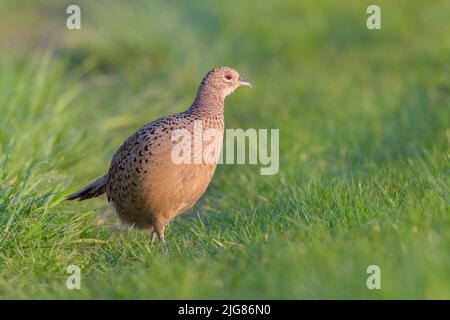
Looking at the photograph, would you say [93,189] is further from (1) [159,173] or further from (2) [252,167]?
(2) [252,167]

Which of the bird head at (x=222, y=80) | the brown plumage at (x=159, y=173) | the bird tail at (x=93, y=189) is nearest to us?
the brown plumage at (x=159, y=173)

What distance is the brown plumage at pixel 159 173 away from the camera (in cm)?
503

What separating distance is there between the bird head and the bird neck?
Result: 38mm

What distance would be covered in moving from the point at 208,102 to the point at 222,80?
0.30 meters

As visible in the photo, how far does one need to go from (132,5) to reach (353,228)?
7674 mm

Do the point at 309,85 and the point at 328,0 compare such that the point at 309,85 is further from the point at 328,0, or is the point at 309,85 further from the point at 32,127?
the point at 32,127

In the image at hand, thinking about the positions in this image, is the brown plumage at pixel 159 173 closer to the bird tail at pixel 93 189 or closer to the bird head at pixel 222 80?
the bird head at pixel 222 80

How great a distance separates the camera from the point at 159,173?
5031 mm

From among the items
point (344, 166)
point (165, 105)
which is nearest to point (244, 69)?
point (165, 105)

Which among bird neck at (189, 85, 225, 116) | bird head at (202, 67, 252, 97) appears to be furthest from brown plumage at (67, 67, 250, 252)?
bird head at (202, 67, 252, 97)

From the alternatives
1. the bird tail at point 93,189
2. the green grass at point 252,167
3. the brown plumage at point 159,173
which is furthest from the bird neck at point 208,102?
the bird tail at point 93,189

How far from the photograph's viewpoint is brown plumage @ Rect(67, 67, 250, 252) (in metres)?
5.03

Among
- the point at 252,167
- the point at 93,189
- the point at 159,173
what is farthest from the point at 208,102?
the point at 252,167

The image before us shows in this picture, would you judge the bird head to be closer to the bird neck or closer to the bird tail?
the bird neck
